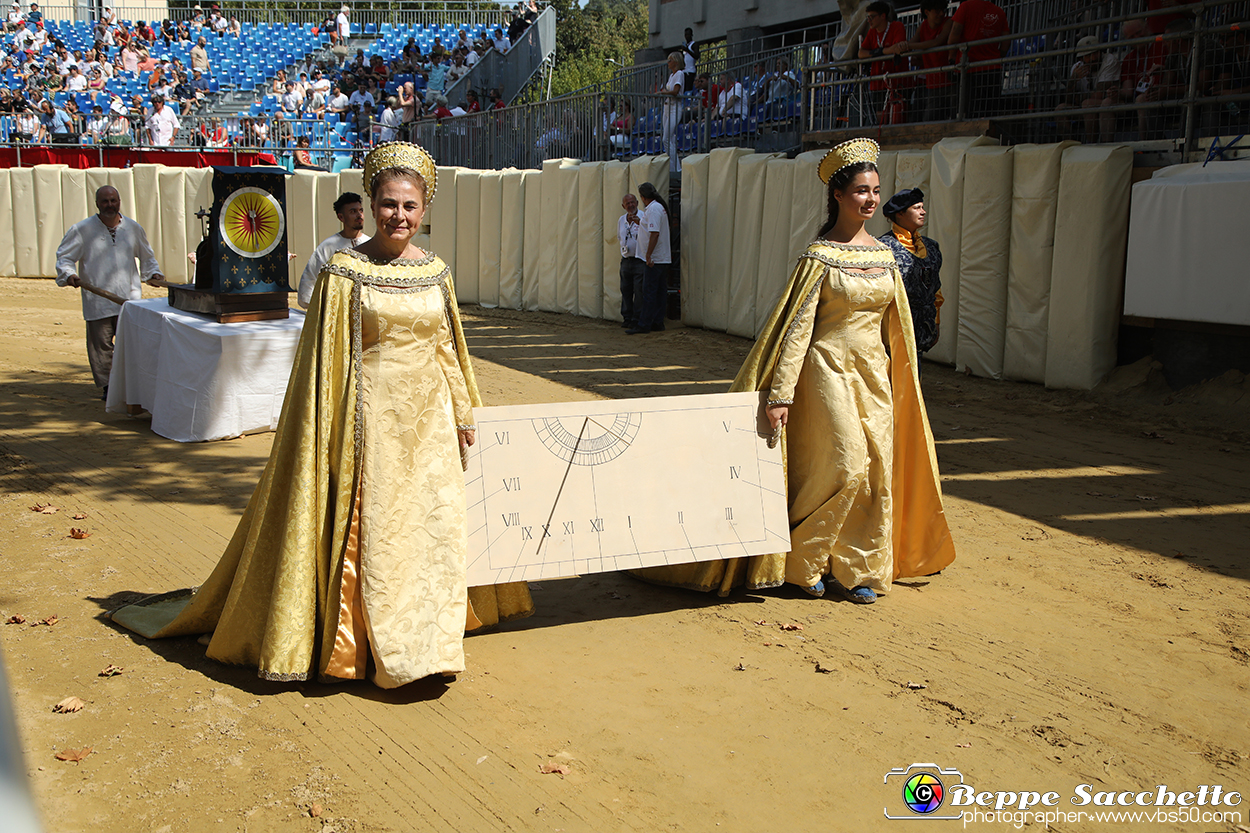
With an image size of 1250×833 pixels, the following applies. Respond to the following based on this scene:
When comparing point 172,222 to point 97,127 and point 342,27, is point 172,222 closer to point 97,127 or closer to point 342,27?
point 97,127

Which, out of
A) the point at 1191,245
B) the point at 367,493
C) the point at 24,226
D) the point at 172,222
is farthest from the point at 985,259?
the point at 24,226

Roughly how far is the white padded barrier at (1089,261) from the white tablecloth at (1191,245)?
7.3 inches

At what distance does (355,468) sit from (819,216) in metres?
9.06

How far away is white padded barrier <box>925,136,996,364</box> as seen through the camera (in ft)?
33.9

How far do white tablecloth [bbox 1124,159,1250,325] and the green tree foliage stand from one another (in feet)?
112

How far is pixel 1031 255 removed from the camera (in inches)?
383

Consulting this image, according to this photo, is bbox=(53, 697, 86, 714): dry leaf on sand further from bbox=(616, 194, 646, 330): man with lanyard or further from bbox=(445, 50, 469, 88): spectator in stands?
bbox=(445, 50, 469, 88): spectator in stands

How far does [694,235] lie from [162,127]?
13652 mm

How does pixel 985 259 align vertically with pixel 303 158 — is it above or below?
below

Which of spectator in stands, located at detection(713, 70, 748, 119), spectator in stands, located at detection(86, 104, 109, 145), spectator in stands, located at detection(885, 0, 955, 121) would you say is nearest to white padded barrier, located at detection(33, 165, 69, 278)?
spectator in stands, located at detection(86, 104, 109, 145)

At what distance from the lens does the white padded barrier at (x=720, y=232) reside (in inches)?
529

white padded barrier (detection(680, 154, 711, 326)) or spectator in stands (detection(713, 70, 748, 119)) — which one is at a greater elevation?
spectator in stands (detection(713, 70, 748, 119))

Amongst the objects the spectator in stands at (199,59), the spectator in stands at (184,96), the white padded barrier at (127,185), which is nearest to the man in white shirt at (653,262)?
Answer: the white padded barrier at (127,185)

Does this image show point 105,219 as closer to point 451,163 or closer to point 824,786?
point 824,786
